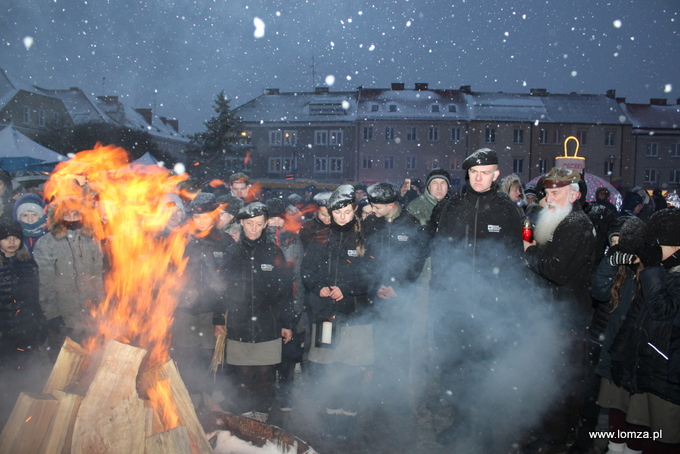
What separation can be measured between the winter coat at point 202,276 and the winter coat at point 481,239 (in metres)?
2.26

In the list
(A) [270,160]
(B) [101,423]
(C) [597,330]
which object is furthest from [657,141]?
(B) [101,423]

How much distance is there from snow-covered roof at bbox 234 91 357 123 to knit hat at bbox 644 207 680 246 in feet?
112

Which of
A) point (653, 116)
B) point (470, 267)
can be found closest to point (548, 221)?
point (470, 267)

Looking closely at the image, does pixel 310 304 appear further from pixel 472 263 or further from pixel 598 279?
pixel 598 279

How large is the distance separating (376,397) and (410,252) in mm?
1688

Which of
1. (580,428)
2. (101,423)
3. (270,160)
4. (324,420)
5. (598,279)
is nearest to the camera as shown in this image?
(101,423)

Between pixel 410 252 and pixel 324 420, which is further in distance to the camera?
pixel 410 252

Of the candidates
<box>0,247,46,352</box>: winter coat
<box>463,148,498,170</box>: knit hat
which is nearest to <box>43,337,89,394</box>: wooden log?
<box>0,247,46,352</box>: winter coat

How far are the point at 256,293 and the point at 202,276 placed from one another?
0.77 m

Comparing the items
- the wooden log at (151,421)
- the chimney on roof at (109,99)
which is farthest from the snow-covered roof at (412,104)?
the wooden log at (151,421)

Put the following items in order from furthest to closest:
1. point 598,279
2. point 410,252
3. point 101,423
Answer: point 410,252, point 598,279, point 101,423

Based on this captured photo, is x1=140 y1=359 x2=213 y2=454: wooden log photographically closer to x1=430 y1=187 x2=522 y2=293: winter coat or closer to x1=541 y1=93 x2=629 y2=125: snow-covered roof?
x1=430 y1=187 x2=522 y2=293: winter coat

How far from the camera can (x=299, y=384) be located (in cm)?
514

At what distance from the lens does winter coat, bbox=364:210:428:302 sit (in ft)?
14.7
